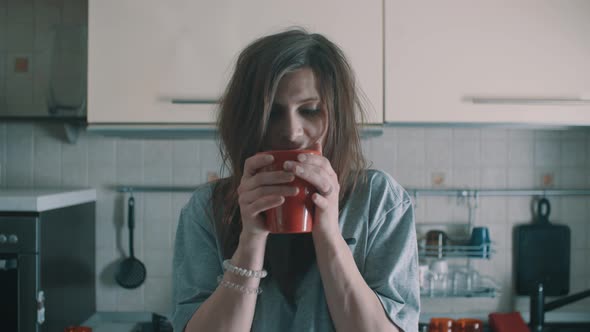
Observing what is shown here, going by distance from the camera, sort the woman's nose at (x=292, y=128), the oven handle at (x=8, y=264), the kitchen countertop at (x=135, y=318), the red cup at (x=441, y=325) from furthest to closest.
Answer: the kitchen countertop at (x=135, y=318) < the red cup at (x=441, y=325) < the oven handle at (x=8, y=264) < the woman's nose at (x=292, y=128)

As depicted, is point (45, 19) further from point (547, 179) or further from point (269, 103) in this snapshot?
point (547, 179)

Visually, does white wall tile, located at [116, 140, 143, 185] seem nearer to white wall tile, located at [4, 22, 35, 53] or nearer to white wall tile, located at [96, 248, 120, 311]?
white wall tile, located at [96, 248, 120, 311]

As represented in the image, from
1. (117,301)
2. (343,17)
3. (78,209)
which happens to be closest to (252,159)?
(343,17)

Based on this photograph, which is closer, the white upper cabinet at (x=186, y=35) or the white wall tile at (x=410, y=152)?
the white upper cabinet at (x=186, y=35)

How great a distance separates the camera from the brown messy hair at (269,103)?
2.35 ft

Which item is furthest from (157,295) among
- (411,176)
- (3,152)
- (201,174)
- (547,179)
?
(547,179)

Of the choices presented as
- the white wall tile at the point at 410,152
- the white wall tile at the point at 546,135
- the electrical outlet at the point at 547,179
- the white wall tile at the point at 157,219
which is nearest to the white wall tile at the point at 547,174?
the electrical outlet at the point at 547,179

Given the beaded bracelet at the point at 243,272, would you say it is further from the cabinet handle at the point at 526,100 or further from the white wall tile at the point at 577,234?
the white wall tile at the point at 577,234

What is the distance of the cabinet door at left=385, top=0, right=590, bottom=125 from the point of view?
4.19 ft

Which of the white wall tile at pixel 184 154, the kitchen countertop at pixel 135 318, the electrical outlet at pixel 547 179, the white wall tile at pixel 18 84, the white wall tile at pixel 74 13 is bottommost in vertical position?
the kitchen countertop at pixel 135 318

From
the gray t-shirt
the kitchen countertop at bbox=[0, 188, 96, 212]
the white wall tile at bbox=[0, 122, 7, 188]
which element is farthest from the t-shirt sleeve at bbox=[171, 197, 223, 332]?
the white wall tile at bbox=[0, 122, 7, 188]

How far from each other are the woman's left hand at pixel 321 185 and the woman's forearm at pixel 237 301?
0.28ft

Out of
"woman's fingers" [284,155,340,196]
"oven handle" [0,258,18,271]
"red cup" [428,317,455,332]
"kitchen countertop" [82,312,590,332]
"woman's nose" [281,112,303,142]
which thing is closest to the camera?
"woman's fingers" [284,155,340,196]

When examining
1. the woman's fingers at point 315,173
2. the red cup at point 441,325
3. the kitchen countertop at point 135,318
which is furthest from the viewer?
the kitchen countertop at point 135,318
